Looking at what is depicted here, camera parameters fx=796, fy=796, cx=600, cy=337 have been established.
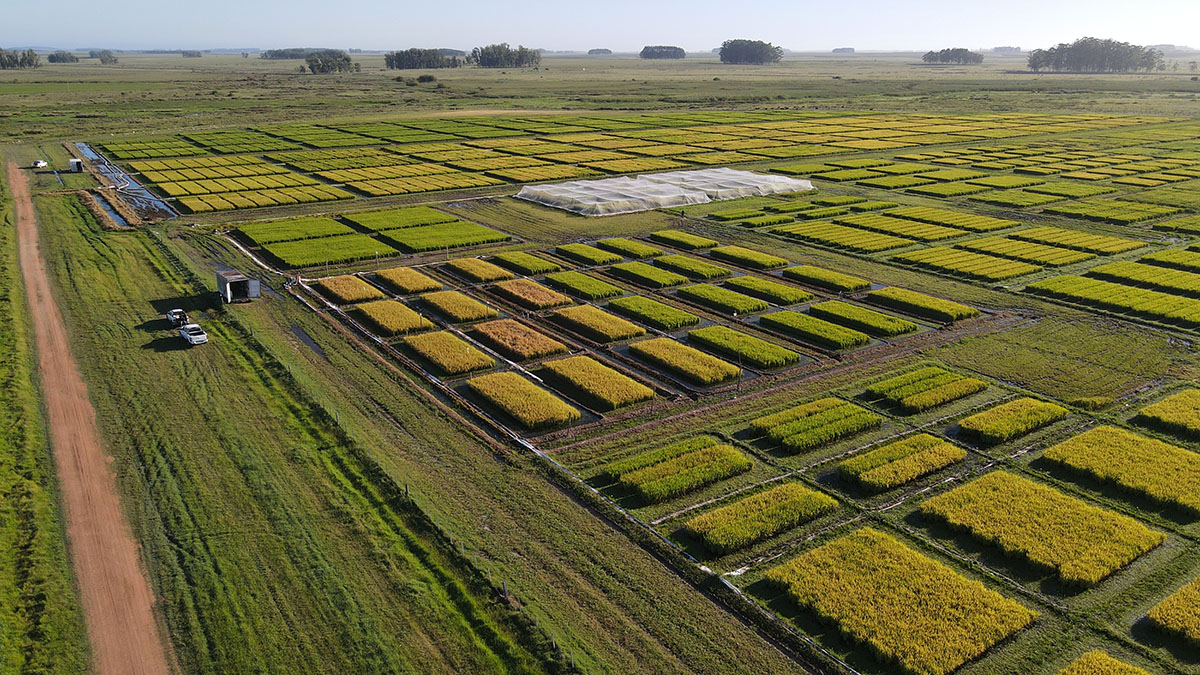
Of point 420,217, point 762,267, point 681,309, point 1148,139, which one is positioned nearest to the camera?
point 681,309

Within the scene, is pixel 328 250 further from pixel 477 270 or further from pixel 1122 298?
pixel 1122 298

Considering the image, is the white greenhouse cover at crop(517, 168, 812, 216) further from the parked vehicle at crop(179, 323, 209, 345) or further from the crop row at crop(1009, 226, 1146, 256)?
the parked vehicle at crop(179, 323, 209, 345)

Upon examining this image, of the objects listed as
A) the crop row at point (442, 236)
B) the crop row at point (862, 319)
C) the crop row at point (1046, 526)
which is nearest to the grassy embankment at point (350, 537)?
the crop row at point (1046, 526)

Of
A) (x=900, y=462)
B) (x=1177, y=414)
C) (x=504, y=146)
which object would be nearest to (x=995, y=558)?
(x=900, y=462)

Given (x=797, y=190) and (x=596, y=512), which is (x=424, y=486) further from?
(x=797, y=190)

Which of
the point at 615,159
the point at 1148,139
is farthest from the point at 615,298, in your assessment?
the point at 1148,139

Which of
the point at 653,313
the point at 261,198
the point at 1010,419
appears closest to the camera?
the point at 1010,419
